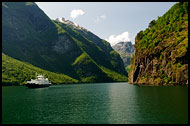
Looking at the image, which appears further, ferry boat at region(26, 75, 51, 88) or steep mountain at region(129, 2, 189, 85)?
ferry boat at region(26, 75, 51, 88)

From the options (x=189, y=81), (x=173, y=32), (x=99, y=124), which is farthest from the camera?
(x=173, y=32)

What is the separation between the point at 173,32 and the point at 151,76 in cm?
4982

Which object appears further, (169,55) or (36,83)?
(36,83)

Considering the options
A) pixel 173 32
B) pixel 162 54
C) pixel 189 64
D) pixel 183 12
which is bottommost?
pixel 189 64

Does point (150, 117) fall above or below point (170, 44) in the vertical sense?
below

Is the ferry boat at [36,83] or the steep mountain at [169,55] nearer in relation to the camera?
the steep mountain at [169,55]

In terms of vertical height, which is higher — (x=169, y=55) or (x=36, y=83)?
(x=169, y=55)

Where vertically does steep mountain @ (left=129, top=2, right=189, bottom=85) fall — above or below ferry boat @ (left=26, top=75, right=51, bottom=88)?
above

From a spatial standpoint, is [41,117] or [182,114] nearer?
[182,114]

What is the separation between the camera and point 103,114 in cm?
5069

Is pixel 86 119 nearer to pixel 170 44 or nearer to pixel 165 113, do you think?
pixel 165 113

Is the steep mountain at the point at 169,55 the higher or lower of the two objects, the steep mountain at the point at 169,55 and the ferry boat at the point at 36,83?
the higher

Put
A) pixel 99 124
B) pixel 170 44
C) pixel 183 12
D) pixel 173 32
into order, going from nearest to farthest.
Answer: pixel 99 124 < pixel 170 44 < pixel 173 32 < pixel 183 12

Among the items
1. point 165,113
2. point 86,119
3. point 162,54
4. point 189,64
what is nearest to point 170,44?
point 162,54
